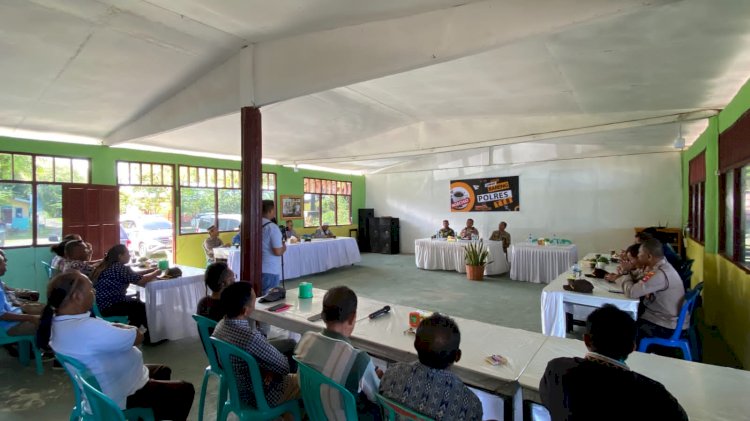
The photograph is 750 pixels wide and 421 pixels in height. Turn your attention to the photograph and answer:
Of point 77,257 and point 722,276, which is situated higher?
point 77,257

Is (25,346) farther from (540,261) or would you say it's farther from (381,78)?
(540,261)

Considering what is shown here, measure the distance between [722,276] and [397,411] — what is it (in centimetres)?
467

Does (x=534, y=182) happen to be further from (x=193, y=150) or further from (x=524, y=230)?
(x=193, y=150)

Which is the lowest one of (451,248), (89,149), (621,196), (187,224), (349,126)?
(451,248)

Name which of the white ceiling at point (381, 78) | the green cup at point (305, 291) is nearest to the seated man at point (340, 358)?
the green cup at point (305, 291)

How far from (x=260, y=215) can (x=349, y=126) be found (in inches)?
147

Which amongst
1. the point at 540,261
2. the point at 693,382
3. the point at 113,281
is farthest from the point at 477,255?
the point at 113,281

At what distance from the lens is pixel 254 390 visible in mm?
1834

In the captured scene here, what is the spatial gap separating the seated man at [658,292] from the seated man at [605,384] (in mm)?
2042

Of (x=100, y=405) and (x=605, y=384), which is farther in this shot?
(x=100, y=405)

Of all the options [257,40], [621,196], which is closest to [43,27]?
[257,40]

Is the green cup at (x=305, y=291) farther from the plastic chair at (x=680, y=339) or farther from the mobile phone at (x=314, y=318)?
the plastic chair at (x=680, y=339)

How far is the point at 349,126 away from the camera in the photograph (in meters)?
6.86

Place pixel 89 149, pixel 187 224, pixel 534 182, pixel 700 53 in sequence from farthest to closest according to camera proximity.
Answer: pixel 534 182 → pixel 187 224 → pixel 89 149 → pixel 700 53
